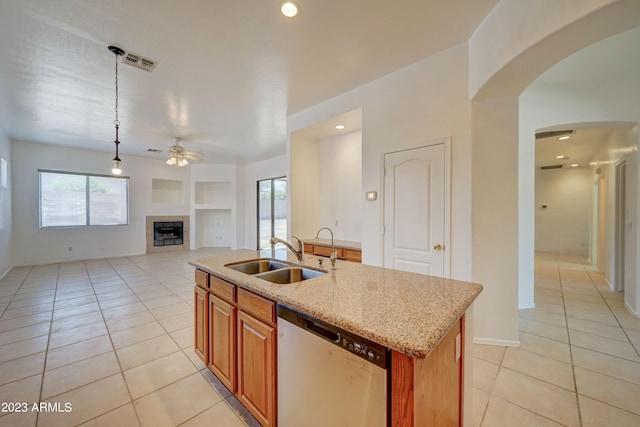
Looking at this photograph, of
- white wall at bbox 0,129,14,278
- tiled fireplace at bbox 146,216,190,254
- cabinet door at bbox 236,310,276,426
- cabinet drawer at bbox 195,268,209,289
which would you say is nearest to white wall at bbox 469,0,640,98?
cabinet door at bbox 236,310,276,426

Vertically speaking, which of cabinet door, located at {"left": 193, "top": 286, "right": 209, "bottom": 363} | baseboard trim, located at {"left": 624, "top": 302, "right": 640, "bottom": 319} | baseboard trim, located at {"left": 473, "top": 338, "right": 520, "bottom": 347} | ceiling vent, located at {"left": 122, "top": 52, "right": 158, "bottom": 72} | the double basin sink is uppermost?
ceiling vent, located at {"left": 122, "top": 52, "right": 158, "bottom": 72}

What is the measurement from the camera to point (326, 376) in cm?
110

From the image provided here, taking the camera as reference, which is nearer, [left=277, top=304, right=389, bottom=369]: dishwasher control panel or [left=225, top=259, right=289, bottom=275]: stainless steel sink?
[left=277, top=304, right=389, bottom=369]: dishwasher control panel

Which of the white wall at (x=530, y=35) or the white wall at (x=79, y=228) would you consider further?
the white wall at (x=79, y=228)

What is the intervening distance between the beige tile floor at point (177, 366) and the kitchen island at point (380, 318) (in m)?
0.35

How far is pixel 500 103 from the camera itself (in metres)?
2.39

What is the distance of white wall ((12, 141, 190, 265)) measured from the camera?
5.78 metres

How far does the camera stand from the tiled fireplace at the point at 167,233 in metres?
7.68

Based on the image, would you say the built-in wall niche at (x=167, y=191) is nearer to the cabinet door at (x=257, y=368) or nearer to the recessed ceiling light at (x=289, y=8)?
the recessed ceiling light at (x=289, y=8)

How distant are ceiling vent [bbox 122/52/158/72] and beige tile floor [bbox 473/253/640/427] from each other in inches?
167

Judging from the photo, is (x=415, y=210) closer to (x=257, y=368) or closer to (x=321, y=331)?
(x=321, y=331)

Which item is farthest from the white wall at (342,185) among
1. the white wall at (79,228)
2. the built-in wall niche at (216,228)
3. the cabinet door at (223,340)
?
the white wall at (79,228)

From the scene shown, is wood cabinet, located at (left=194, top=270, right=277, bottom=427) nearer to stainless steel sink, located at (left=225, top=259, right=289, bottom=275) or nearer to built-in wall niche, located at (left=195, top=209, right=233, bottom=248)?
stainless steel sink, located at (left=225, top=259, right=289, bottom=275)

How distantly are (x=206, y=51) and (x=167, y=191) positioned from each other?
23.9 ft
